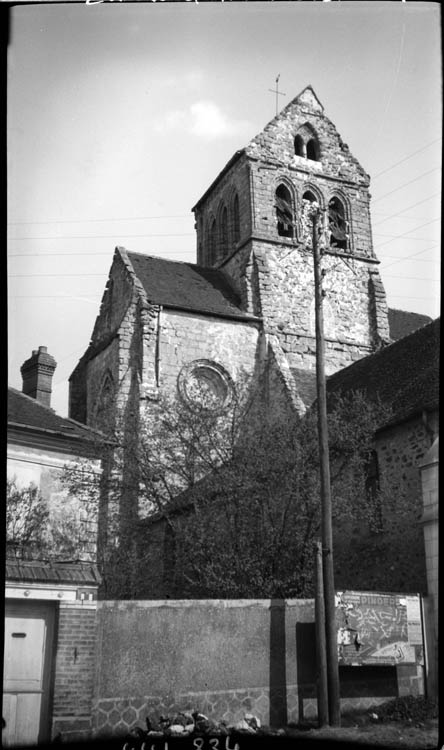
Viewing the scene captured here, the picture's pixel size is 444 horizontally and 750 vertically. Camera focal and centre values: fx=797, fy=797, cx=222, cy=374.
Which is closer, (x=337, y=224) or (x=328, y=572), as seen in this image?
(x=328, y=572)

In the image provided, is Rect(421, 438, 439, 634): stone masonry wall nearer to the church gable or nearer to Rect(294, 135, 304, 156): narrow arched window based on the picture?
the church gable

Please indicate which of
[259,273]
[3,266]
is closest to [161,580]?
[3,266]

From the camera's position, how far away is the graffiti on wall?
1205 cm

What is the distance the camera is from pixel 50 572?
9469mm

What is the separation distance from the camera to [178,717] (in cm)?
1036

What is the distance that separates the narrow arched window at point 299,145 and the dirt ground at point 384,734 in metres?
23.0

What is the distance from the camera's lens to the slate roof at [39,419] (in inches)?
640

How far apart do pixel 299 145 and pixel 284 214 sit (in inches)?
129

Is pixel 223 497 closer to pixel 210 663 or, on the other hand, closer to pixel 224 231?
pixel 210 663

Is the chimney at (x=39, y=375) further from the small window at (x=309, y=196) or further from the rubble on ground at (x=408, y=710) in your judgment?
the small window at (x=309, y=196)

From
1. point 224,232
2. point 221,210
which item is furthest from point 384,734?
point 221,210

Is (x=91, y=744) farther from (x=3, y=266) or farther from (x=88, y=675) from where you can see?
(x=3, y=266)

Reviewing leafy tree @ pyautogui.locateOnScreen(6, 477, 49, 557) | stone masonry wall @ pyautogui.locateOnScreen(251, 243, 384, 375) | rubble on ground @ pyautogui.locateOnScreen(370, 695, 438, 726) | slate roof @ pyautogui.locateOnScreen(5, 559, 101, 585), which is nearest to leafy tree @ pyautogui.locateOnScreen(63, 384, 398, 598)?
leafy tree @ pyautogui.locateOnScreen(6, 477, 49, 557)

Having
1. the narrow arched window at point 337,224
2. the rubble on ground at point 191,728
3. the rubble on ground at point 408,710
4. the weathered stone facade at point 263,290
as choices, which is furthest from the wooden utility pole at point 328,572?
the narrow arched window at point 337,224
